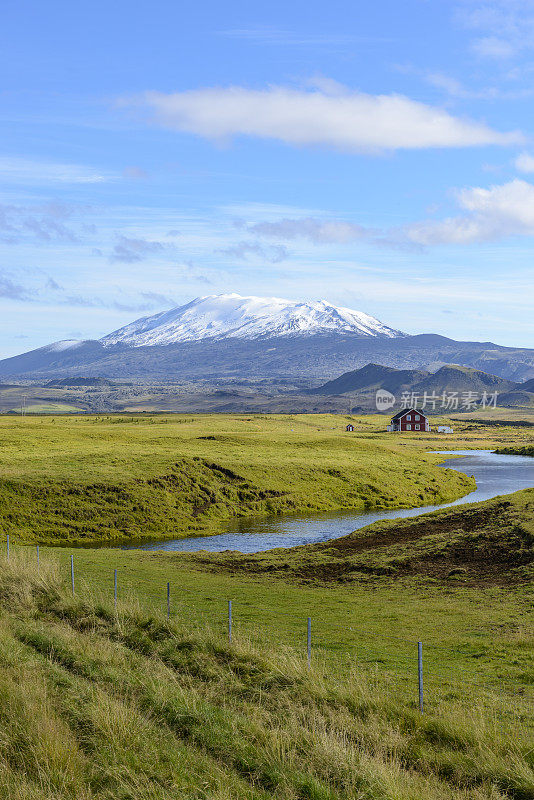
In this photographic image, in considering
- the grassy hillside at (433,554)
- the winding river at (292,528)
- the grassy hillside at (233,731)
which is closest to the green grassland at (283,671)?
the grassy hillside at (233,731)

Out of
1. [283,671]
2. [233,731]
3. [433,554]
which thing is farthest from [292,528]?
[233,731]

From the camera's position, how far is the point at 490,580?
34.8 metres

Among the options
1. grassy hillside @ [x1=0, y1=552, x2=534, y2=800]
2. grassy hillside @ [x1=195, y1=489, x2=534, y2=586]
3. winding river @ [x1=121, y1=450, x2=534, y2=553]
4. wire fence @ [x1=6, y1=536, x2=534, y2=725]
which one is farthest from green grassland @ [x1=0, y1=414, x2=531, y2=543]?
grassy hillside @ [x1=0, y1=552, x2=534, y2=800]

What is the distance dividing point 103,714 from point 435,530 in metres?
38.4

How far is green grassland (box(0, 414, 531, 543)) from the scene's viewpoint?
66.4 meters

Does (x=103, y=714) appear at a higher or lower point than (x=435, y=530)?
higher

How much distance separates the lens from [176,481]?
78.2m

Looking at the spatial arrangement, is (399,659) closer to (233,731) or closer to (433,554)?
(233,731)

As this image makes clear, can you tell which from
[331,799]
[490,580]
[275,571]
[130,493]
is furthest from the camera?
[130,493]

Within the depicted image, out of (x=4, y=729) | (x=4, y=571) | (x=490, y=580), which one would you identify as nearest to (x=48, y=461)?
(x=4, y=571)

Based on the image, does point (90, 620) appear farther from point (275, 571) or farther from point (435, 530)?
point (435, 530)

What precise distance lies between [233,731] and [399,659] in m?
8.46

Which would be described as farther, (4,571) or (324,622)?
(4,571)

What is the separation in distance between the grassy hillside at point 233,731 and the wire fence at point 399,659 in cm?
20
